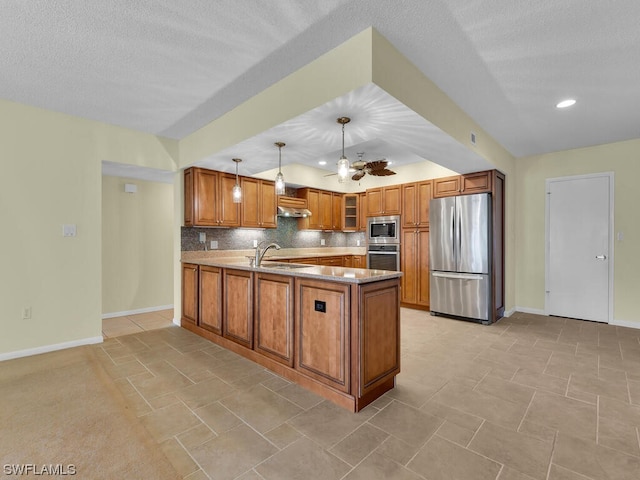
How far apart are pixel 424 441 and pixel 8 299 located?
415cm

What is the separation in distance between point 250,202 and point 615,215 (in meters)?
Result: 5.45

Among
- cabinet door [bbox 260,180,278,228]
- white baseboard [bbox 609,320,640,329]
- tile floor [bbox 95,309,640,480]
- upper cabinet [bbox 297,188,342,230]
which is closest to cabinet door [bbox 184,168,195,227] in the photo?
cabinet door [bbox 260,180,278,228]

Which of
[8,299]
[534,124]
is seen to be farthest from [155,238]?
[534,124]

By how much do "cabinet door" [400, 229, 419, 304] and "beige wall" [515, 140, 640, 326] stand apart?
1746 mm

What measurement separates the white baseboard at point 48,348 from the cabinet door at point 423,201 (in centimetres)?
499

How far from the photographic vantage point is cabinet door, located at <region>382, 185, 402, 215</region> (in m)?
5.70

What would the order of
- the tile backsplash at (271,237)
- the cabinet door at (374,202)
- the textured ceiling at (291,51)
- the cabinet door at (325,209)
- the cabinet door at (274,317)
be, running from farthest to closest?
the cabinet door at (325,209) → the cabinet door at (374,202) → the tile backsplash at (271,237) → the cabinet door at (274,317) → the textured ceiling at (291,51)

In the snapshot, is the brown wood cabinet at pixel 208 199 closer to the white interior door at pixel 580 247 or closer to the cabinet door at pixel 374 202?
the cabinet door at pixel 374 202

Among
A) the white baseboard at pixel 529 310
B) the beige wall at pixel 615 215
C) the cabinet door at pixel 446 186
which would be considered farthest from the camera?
the white baseboard at pixel 529 310

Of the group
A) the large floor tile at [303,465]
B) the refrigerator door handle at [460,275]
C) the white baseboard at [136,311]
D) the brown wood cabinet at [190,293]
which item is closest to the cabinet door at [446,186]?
the refrigerator door handle at [460,275]

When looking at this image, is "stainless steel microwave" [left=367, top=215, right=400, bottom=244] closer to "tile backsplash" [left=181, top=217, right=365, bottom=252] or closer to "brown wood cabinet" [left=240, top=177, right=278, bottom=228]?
"tile backsplash" [left=181, top=217, right=365, bottom=252]

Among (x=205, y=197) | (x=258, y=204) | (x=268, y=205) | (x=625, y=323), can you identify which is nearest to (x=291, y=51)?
(x=205, y=197)

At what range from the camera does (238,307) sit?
338cm

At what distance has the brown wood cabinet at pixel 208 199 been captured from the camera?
4.36 metres
